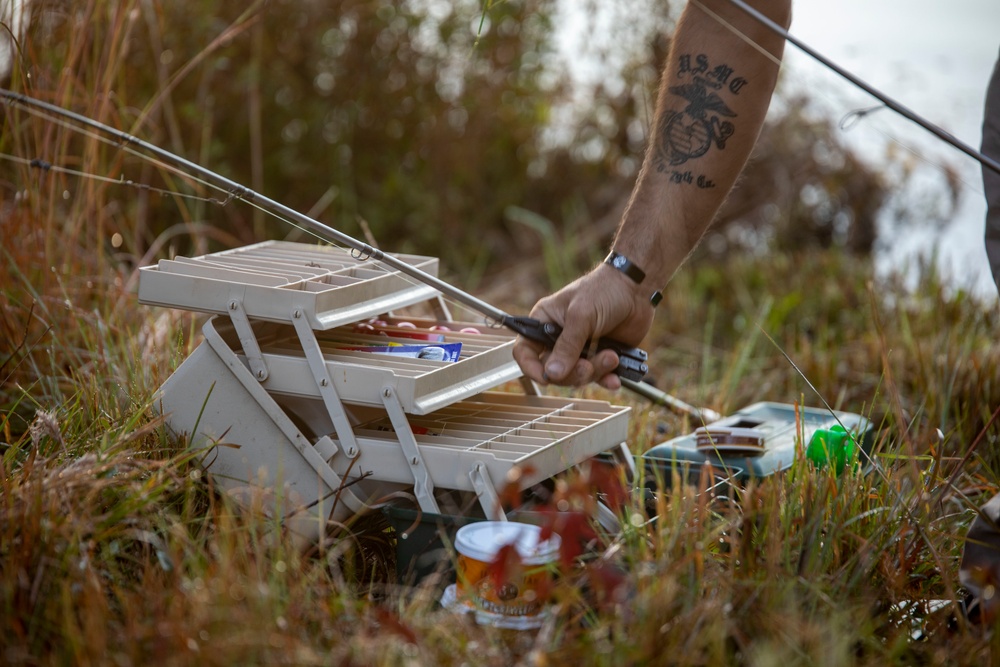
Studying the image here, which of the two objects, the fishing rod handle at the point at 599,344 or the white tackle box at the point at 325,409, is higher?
the fishing rod handle at the point at 599,344

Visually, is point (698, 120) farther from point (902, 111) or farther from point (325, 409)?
point (325, 409)

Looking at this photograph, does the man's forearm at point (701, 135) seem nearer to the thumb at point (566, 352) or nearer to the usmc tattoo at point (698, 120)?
the usmc tattoo at point (698, 120)

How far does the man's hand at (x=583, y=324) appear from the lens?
6.29 feet

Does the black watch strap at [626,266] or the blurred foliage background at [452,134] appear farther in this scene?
the blurred foliage background at [452,134]

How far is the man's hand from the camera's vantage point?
1.92m

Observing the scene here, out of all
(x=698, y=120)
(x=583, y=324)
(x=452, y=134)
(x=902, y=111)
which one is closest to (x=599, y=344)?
(x=583, y=324)

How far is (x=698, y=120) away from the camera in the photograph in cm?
219

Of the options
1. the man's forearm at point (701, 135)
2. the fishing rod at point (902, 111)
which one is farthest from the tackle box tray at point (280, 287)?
the fishing rod at point (902, 111)

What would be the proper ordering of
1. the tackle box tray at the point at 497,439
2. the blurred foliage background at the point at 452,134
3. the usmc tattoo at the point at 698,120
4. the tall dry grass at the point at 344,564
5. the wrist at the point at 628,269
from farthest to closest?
the blurred foliage background at the point at 452,134
the usmc tattoo at the point at 698,120
the wrist at the point at 628,269
the tackle box tray at the point at 497,439
the tall dry grass at the point at 344,564

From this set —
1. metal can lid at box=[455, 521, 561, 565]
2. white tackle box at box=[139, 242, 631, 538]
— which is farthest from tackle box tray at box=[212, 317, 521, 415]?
metal can lid at box=[455, 521, 561, 565]

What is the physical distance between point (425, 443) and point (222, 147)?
3434 mm

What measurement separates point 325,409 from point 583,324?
0.55m

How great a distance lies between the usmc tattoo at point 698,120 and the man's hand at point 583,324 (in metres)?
0.30

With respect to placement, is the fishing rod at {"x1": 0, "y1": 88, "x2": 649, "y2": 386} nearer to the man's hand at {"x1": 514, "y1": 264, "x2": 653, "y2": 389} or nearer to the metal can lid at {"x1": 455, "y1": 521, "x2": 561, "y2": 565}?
the man's hand at {"x1": 514, "y1": 264, "x2": 653, "y2": 389}
